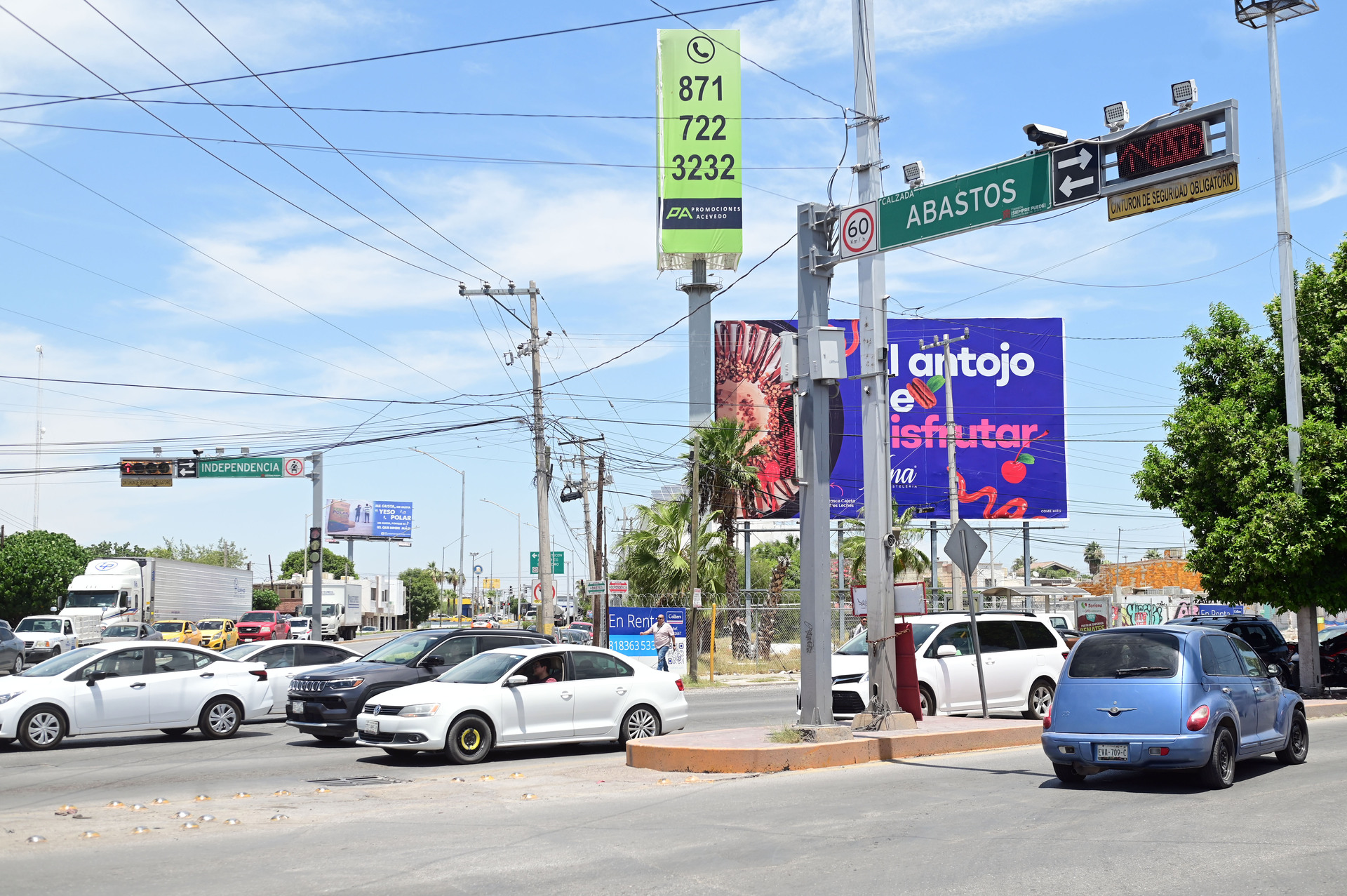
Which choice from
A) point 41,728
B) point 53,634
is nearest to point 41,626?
point 53,634

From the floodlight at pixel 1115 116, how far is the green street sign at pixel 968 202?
72cm

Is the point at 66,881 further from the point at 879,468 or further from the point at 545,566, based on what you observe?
the point at 545,566

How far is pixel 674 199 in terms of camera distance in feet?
206

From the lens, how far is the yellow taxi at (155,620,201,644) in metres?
46.4

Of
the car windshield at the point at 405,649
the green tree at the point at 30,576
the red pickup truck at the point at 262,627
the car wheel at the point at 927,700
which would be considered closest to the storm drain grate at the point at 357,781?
the car windshield at the point at 405,649

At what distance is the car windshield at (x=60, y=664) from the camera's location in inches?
680

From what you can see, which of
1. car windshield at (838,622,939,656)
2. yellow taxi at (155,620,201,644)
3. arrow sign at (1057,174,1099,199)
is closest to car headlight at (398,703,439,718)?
car windshield at (838,622,939,656)

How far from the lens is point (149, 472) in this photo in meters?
40.2

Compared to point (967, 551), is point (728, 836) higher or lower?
lower

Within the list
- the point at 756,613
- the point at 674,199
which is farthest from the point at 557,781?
the point at 674,199

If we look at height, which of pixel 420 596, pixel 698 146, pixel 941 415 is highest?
pixel 698 146

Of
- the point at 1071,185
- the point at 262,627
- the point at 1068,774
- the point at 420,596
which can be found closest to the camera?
the point at 1068,774

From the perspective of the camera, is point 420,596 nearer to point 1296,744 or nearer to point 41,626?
point 41,626

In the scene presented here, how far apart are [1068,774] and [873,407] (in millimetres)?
6203
